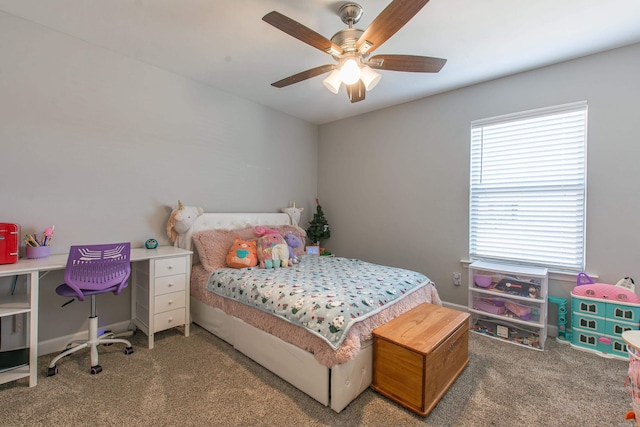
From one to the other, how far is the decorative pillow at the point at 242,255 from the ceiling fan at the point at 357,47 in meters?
1.64

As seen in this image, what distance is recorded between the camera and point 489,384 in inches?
78.2

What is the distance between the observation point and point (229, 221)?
3402 mm

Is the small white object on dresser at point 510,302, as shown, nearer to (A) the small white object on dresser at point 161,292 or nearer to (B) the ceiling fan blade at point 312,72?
(B) the ceiling fan blade at point 312,72

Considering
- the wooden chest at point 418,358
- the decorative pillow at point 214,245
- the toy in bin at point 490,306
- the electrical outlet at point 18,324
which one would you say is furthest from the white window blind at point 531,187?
the electrical outlet at point 18,324

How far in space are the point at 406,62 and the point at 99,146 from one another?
273 cm

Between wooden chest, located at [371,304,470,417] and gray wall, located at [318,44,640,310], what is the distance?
4.77 feet

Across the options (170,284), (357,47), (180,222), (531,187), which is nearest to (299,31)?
Result: (357,47)

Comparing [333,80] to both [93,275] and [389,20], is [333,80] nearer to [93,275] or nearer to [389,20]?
[389,20]

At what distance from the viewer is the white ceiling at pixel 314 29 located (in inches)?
77.9

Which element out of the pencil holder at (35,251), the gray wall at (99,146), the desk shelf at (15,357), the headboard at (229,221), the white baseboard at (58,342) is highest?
the gray wall at (99,146)

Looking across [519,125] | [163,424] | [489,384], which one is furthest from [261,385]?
[519,125]

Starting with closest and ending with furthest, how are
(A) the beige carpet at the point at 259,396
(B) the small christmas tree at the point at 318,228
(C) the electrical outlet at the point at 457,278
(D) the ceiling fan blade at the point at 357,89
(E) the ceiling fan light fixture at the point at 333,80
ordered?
(A) the beige carpet at the point at 259,396
(E) the ceiling fan light fixture at the point at 333,80
(D) the ceiling fan blade at the point at 357,89
(C) the electrical outlet at the point at 457,278
(B) the small christmas tree at the point at 318,228

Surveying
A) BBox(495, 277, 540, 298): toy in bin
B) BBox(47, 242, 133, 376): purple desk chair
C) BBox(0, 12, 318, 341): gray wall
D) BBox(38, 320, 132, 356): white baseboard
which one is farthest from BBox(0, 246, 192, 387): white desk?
BBox(495, 277, 540, 298): toy in bin

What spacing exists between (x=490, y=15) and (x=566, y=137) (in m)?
1.46
